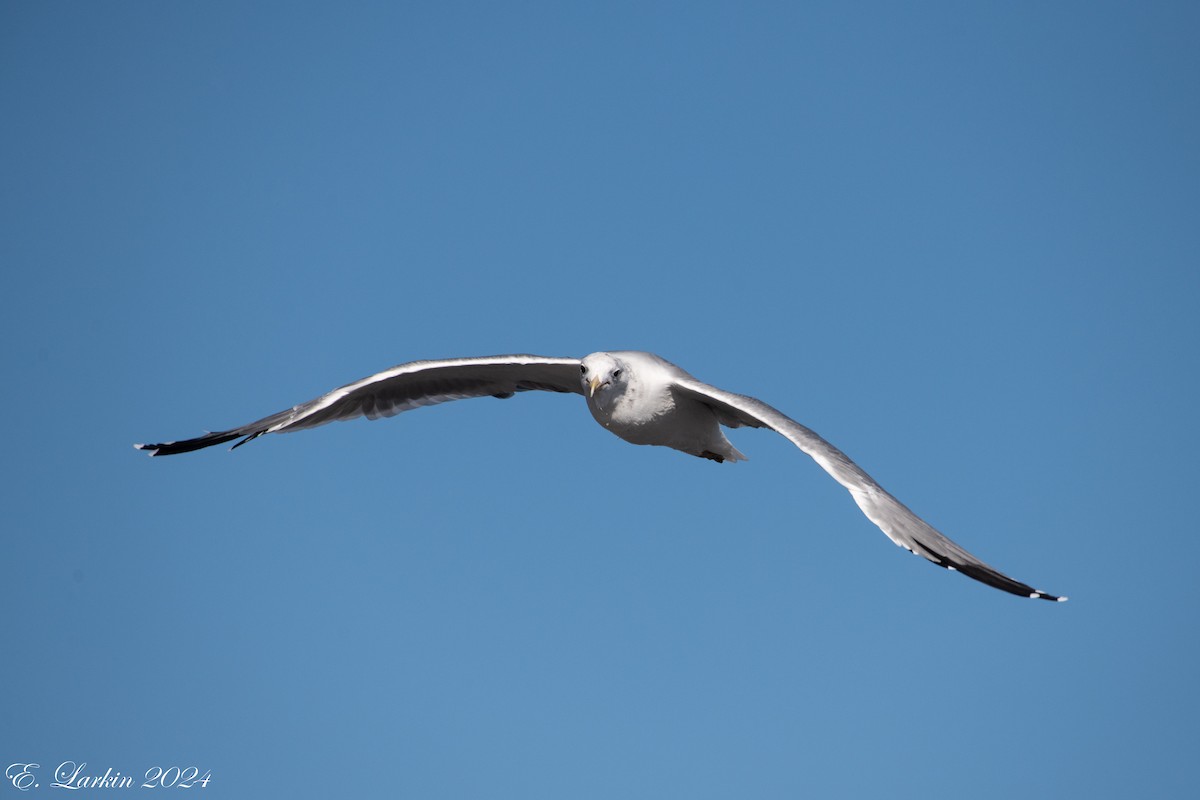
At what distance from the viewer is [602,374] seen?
373 inches

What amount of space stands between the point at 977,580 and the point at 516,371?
541cm

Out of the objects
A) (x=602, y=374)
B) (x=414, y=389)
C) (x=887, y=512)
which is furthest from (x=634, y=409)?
(x=414, y=389)

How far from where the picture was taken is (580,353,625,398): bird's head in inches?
374

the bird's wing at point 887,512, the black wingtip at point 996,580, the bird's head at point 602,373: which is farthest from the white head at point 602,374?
the black wingtip at point 996,580

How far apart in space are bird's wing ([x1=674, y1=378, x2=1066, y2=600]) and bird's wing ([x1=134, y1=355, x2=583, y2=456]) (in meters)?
2.63

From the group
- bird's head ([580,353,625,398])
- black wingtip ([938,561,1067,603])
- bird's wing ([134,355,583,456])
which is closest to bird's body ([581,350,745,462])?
bird's head ([580,353,625,398])

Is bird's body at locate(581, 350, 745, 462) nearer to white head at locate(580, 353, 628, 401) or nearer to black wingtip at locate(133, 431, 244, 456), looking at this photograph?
white head at locate(580, 353, 628, 401)

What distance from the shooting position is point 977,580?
7.13 meters

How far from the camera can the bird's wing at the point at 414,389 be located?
11.0 metres

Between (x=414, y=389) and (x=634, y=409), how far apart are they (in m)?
3.09

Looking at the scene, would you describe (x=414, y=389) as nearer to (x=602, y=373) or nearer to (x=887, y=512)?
(x=602, y=373)

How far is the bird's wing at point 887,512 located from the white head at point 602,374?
1140 millimetres

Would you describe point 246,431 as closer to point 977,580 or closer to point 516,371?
point 516,371

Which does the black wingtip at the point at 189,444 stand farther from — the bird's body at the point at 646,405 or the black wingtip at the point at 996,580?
the black wingtip at the point at 996,580
